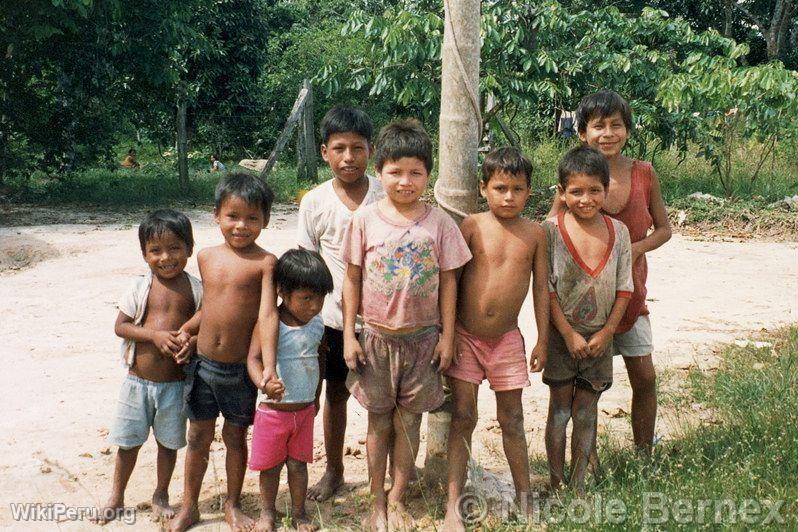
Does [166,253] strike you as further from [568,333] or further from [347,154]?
[568,333]

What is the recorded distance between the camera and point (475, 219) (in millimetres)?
2967

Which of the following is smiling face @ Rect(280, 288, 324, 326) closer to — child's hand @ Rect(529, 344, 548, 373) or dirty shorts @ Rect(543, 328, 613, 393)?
child's hand @ Rect(529, 344, 548, 373)

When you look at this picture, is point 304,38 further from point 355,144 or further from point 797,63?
point 355,144

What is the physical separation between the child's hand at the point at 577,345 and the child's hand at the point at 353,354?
0.78 metres

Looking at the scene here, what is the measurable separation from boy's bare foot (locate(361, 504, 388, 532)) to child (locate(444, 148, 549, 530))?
0.23 meters

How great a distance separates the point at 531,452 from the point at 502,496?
2.07 ft

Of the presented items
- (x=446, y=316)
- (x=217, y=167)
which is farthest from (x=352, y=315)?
(x=217, y=167)

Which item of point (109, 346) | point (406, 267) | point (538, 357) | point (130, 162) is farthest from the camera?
point (130, 162)

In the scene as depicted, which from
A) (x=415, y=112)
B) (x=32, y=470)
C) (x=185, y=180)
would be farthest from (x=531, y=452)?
(x=415, y=112)

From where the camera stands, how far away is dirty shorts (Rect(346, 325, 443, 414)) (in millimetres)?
2850

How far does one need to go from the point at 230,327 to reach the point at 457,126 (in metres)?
1.23

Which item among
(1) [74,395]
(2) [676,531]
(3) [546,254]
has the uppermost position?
(3) [546,254]

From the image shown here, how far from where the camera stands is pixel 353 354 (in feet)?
9.37

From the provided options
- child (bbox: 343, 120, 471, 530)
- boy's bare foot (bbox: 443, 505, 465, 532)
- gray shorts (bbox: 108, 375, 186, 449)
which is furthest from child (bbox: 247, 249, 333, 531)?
boy's bare foot (bbox: 443, 505, 465, 532)
